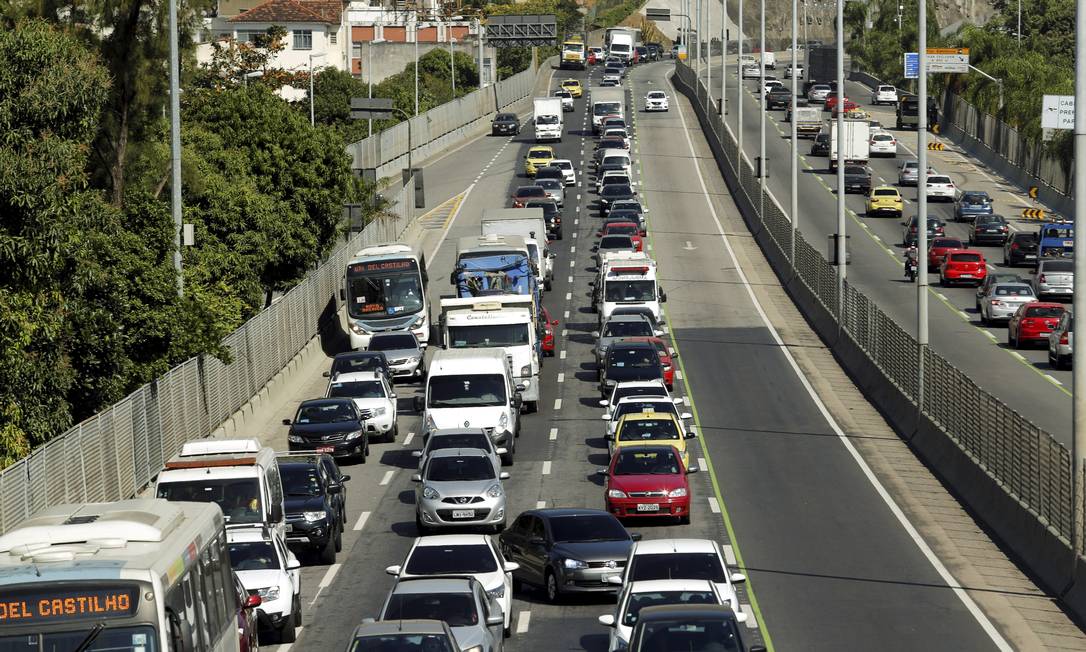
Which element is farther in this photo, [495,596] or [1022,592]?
[1022,592]

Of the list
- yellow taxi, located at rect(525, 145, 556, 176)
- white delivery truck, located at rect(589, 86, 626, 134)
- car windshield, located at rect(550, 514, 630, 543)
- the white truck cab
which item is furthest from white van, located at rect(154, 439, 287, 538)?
white delivery truck, located at rect(589, 86, 626, 134)

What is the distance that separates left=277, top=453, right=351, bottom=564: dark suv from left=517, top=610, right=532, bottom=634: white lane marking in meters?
4.75

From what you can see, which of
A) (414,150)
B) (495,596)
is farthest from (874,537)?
(414,150)

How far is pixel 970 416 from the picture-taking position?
109 feet

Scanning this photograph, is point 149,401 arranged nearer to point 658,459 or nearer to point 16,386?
point 16,386

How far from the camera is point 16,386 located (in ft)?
90.7

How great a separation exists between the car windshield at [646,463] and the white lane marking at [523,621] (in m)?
6.43

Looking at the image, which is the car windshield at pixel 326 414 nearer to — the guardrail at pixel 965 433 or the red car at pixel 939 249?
the guardrail at pixel 965 433

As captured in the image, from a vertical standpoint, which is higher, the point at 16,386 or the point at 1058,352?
the point at 16,386

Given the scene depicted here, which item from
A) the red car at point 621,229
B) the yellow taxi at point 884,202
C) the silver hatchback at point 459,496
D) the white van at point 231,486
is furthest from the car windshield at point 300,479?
the yellow taxi at point 884,202

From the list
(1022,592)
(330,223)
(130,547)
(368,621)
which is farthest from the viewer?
(330,223)

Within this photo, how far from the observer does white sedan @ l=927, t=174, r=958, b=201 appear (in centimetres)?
8706

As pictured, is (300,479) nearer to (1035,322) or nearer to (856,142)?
(1035,322)

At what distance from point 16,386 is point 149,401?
7.12 meters
